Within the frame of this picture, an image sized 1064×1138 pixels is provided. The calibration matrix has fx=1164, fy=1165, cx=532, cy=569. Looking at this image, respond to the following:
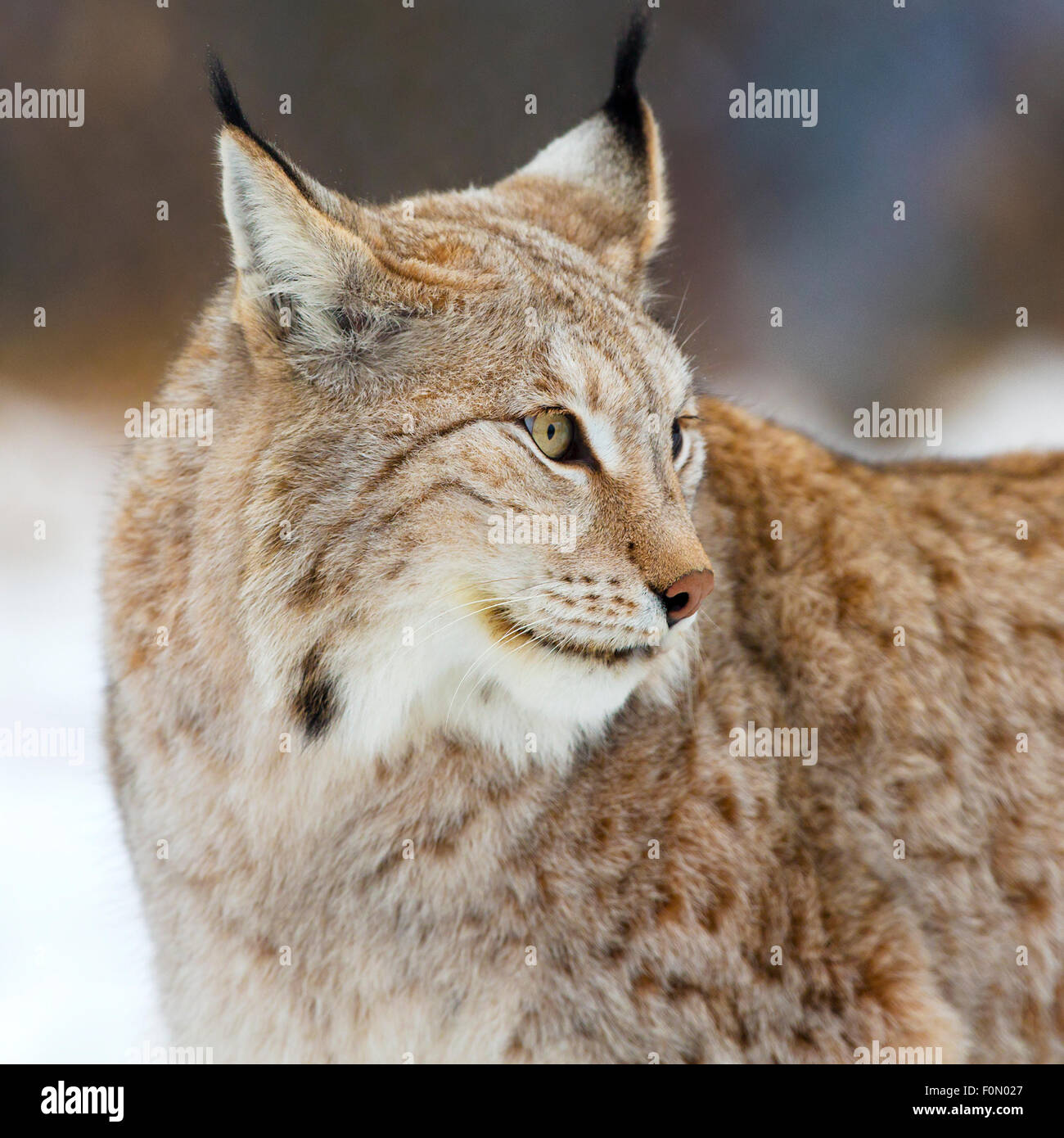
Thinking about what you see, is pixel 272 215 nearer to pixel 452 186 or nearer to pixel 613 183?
pixel 613 183

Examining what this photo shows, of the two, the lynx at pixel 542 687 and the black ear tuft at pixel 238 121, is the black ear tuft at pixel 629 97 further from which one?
the black ear tuft at pixel 238 121

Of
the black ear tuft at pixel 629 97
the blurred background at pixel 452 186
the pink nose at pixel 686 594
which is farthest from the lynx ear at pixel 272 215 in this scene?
the blurred background at pixel 452 186

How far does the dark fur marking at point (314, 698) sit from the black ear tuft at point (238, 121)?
0.68 metres

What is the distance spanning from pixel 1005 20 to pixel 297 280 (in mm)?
3075

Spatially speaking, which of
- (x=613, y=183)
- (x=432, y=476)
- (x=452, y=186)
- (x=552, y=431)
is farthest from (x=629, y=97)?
(x=452, y=186)

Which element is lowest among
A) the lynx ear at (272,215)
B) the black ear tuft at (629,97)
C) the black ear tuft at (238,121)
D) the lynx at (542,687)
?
the lynx at (542,687)

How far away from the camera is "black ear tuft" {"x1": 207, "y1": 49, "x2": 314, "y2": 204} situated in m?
1.60

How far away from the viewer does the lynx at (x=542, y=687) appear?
5.71ft

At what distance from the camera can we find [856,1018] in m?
1.99

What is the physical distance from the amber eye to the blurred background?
81cm

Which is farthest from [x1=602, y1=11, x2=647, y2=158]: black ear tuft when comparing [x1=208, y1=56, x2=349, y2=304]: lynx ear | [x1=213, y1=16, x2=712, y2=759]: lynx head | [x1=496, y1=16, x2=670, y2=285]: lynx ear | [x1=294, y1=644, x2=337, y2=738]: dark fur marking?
[x1=294, y1=644, x2=337, y2=738]: dark fur marking

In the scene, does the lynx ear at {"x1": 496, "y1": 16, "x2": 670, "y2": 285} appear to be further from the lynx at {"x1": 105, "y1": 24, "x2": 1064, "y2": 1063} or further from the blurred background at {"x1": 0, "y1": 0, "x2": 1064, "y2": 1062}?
the blurred background at {"x1": 0, "y1": 0, "x2": 1064, "y2": 1062}

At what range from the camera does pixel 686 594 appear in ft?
5.66

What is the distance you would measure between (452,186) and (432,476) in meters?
2.07
